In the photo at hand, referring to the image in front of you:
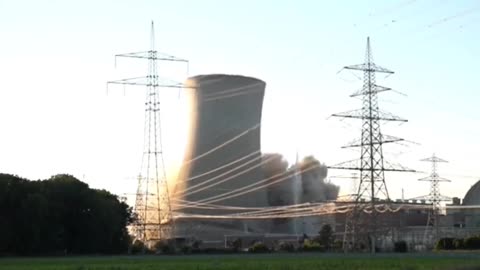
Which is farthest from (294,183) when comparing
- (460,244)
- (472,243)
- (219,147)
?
(472,243)

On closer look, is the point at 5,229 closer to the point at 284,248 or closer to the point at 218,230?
the point at 284,248

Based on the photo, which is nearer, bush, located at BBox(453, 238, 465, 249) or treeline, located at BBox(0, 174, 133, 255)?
treeline, located at BBox(0, 174, 133, 255)

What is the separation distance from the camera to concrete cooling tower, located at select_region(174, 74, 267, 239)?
373ft

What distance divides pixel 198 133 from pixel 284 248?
3846 centimetres

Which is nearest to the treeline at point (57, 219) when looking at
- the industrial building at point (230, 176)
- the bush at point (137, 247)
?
the bush at point (137, 247)

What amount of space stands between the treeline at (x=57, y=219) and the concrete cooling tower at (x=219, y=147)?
138ft

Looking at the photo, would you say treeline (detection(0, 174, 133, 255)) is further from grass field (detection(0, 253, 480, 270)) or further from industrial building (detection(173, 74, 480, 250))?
industrial building (detection(173, 74, 480, 250))

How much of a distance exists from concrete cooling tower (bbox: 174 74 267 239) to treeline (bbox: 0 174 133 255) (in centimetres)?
4205

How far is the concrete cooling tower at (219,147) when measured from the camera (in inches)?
4481

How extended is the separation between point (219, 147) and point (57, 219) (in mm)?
52900

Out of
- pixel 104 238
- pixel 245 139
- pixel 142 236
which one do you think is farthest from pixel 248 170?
pixel 104 238

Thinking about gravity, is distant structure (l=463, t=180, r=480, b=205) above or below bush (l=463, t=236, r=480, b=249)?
above

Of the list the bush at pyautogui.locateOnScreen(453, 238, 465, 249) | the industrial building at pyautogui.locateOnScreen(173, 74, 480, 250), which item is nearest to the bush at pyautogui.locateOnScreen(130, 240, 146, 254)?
the bush at pyautogui.locateOnScreen(453, 238, 465, 249)

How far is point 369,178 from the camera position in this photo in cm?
6109
